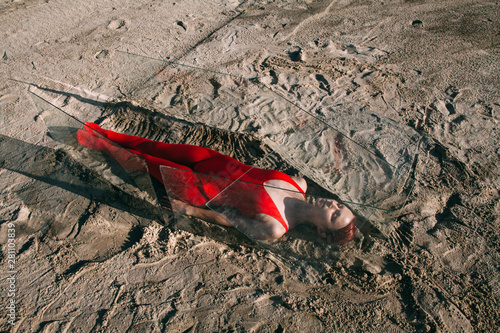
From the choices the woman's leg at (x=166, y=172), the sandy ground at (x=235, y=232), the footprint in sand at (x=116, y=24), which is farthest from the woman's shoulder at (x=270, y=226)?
the footprint in sand at (x=116, y=24)

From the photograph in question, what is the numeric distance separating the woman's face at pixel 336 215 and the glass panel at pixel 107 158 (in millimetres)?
1377

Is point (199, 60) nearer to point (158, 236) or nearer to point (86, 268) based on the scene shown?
point (158, 236)

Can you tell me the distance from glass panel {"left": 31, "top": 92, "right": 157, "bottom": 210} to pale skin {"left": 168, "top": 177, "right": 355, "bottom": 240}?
0.35m

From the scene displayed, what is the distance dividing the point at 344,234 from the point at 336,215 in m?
0.18

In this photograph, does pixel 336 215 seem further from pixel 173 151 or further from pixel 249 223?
pixel 173 151

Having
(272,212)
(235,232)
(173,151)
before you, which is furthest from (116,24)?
(272,212)

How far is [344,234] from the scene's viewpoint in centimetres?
235

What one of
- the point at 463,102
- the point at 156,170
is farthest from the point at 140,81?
the point at 463,102

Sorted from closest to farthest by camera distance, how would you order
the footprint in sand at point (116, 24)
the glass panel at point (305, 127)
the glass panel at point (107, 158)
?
the glass panel at point (107, 158) < the glass panel at point (305, 127) < the footprint in sand at point (116, 24)

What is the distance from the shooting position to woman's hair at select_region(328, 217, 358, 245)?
2316 mm

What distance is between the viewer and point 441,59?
4.54 meters

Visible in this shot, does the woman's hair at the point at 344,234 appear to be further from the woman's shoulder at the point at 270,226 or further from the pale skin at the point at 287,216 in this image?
the woman's shoulder at the point at 270,226

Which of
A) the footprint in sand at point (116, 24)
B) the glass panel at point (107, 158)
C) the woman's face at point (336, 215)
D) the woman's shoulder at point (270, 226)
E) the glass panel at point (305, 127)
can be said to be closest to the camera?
the woman's face at point (336, 215)

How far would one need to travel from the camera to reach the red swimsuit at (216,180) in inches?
95.5
